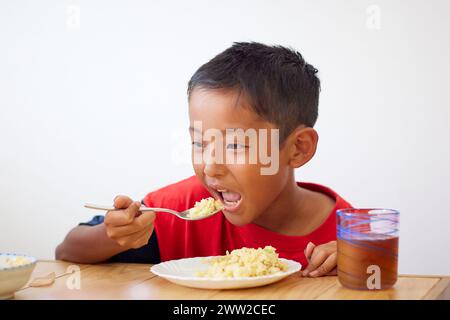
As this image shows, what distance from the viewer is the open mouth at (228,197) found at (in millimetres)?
1308

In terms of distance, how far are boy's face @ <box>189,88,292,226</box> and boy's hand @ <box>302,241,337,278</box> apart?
189 mm

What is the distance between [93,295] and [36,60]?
2.22 m

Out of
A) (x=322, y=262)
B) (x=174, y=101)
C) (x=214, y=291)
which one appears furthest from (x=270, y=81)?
(x=174, y=101)

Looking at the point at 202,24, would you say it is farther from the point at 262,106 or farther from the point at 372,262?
the point at 372,262

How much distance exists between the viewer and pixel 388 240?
1.01 meters

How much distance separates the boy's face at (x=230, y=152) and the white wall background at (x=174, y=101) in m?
1.36

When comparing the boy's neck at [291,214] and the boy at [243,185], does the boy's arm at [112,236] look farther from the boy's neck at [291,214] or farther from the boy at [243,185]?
the boy's neck at [291,214]

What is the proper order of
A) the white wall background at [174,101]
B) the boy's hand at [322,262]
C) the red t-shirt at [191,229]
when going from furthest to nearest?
the white wall background at [174,101] < the red t-shirt at [191,229] < the boy's hand at [322,262]

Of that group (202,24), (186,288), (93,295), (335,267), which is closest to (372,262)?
(335,267)

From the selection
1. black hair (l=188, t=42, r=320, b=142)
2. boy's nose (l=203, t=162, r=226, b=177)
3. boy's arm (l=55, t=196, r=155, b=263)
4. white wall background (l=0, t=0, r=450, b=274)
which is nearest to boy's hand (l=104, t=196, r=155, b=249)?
boy's arm (l=55, t=196, r=155, b=263)

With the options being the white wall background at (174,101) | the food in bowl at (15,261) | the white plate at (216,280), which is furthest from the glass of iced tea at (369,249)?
the white wall background at (174,101)

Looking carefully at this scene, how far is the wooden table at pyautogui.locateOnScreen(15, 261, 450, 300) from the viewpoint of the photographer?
101cm

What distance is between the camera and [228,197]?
52.2 inches
